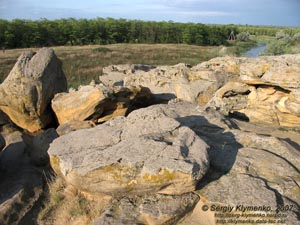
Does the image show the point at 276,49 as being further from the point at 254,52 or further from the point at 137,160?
the point at 254,52

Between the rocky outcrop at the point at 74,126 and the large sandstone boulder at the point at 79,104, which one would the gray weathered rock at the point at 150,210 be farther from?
the large sandstone boulder at the point at 79,104

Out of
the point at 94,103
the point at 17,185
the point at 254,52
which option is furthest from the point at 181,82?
the point at 254,52

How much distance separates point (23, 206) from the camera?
826 cm

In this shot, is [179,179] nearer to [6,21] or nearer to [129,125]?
[129,125]

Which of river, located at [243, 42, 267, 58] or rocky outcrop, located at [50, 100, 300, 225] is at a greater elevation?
rocky outcrop, located at [50, 100, 300, 225]

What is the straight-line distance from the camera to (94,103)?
12.6 meters

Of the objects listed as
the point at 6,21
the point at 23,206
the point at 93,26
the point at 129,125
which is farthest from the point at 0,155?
the point at 93,26

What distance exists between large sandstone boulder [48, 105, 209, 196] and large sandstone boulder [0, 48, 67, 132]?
613cm

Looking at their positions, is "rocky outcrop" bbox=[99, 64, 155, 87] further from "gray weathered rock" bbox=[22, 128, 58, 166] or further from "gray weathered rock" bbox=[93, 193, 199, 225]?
"gray weathered rock" bbox=[93, 193, 199, 225]

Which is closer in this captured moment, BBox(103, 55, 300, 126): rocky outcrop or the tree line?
BBox(103, 55, 300, 126): rocky outcrop

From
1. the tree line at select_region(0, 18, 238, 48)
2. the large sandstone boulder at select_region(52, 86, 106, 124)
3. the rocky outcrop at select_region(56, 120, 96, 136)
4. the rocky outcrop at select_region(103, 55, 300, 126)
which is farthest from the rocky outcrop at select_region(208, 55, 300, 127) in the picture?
the tree line at select_region(0, 18, 238, 48)

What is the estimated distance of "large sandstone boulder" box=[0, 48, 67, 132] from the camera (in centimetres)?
1352

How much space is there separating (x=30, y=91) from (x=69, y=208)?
7.14 meters

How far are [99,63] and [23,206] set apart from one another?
3605 cm
